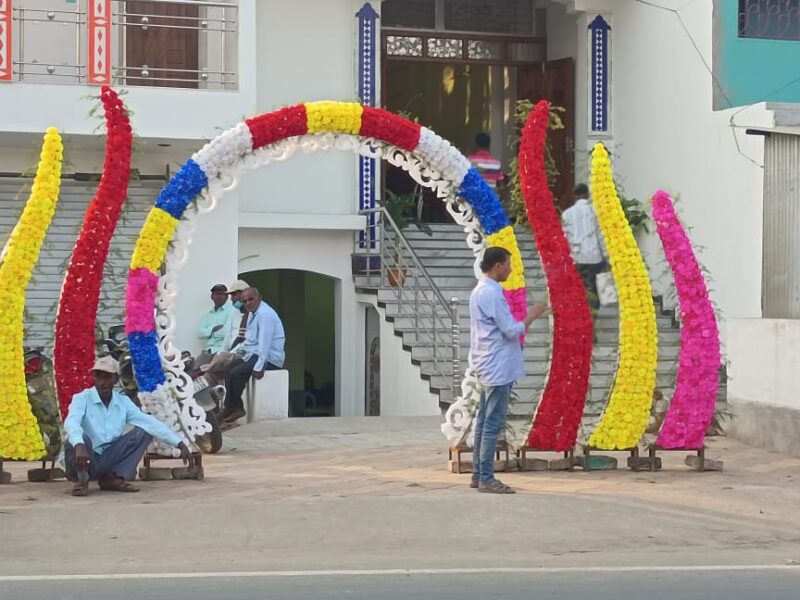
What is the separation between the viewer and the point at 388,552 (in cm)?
895

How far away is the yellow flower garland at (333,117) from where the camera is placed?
11.4m

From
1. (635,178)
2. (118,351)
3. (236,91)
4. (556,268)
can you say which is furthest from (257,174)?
(556,268)

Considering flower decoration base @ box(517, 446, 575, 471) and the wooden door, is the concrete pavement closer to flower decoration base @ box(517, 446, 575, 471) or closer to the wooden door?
flower decoration base @ box(517, 446, 575, 471)

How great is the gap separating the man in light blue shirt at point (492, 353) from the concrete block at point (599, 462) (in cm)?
145

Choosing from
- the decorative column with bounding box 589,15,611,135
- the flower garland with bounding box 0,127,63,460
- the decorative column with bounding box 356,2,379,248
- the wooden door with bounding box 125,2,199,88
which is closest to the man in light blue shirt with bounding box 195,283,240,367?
the decorative column with bounding box 356,2,379,248

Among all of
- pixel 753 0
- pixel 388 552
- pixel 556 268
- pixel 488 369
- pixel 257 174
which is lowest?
pixel 388 552

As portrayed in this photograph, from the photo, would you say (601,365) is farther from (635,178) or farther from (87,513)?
(87,513)

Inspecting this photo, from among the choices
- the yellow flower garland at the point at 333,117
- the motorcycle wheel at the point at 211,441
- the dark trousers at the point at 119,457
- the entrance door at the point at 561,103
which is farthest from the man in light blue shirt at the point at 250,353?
the entrance door at the point at 561,103

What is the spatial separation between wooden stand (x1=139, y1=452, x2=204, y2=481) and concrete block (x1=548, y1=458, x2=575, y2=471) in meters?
2.96

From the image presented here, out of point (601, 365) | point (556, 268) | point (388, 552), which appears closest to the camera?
point (388, 552)

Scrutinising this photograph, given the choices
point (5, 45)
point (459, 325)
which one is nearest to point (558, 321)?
point (459, 325)

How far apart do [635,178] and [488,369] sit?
378 inches

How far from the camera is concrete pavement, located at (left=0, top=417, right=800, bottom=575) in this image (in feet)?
28.6

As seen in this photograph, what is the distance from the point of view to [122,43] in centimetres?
1811
